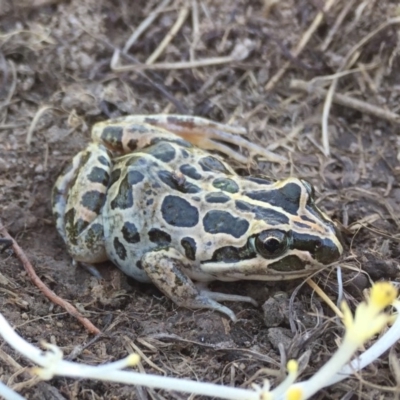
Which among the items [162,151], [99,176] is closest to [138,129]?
[162,151]

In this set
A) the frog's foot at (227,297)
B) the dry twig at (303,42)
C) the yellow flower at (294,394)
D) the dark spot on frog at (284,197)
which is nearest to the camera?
the yellow flower at (294,394)

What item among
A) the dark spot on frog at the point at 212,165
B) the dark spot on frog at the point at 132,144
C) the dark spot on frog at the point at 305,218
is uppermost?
the dark spot on frog at the point at 305,218

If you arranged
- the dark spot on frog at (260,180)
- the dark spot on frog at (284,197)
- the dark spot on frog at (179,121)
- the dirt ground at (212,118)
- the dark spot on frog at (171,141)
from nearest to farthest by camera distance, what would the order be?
the dirt ground at (212,118) → the dark spot on frog at (284,197) → the dark spot on frog at (260,180) → the dark spot on frog at (171,141) → the dark spot on frog at (179,121)

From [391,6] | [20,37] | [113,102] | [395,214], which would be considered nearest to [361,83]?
[391,6]

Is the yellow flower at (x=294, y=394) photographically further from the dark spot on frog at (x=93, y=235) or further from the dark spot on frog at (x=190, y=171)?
the dark spot on frog at (x=93, y=235)

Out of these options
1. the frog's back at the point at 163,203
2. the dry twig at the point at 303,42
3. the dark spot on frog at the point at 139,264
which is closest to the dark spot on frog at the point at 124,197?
the frog's back at the point at 163,203

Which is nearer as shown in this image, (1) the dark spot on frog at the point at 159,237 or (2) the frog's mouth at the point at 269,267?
(2) the frog's mouth at the point at 269,267

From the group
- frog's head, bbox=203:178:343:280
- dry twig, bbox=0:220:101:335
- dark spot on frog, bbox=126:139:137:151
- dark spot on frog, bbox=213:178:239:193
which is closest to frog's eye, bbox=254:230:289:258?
frog's head, bbox=203:178:343:280
